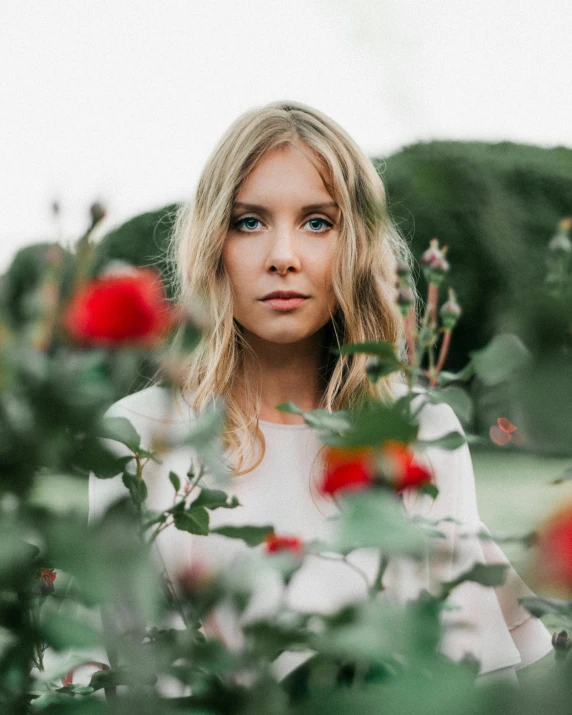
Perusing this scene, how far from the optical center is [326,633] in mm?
330

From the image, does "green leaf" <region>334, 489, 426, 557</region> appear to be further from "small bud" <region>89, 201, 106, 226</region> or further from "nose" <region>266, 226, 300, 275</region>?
"nose" <region>266, 226, 300, 275</region>

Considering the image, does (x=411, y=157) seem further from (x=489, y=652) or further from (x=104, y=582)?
(x=489, y=652)

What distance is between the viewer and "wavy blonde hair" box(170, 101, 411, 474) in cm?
134

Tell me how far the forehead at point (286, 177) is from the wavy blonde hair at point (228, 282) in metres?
0.01

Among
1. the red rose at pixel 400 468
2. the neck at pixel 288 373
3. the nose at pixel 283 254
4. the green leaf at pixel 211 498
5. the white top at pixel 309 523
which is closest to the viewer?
the red rose at pixel 400 468

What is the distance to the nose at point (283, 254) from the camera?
3.74ft

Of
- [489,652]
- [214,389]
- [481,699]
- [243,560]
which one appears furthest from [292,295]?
[481,699]

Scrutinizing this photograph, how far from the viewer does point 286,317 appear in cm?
120

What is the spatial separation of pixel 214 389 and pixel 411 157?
1.07 m

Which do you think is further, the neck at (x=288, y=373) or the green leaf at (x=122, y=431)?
the neck at (x=288, y=373)

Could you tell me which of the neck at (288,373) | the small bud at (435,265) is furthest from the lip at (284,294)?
the small bud at (435,265)

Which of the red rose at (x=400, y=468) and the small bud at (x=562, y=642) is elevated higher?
the red rose at (x=400, y=468)

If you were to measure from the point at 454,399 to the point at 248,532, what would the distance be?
14 cm

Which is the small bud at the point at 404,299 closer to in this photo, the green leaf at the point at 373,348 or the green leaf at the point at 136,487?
the green leaf at the point at 373,348
